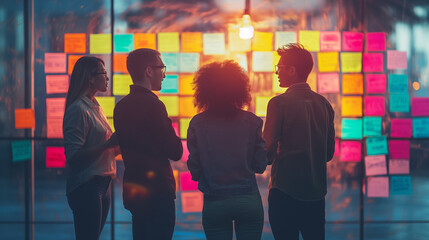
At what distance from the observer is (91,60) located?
2844 mm

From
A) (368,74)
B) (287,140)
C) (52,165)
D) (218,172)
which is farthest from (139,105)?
(368,74)

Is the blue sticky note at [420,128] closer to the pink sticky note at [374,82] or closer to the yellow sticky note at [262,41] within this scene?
the pink sticky note at [374,82]

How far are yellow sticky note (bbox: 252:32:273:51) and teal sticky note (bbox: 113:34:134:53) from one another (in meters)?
1.30

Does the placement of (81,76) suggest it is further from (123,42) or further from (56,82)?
(56,82)

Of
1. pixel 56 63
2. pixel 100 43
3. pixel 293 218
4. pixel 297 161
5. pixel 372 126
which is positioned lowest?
pixel 293 218

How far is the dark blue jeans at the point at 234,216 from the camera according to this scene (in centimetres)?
235

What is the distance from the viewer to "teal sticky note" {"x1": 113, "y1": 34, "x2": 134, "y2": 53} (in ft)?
14.8

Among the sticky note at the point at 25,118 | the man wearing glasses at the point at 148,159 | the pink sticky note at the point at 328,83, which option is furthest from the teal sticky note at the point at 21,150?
the pink sticky note at the point at 328,83

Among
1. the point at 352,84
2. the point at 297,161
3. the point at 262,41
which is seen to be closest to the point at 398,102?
the point at 352,84

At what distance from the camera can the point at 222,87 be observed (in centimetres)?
243

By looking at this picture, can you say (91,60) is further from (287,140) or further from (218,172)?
(287,140)

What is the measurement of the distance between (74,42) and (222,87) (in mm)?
2676

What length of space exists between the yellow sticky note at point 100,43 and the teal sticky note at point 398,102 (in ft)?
10.1

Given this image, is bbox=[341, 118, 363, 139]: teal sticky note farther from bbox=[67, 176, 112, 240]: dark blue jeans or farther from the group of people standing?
bbox=[67, 176, 112, 240]: dark blue jeans
